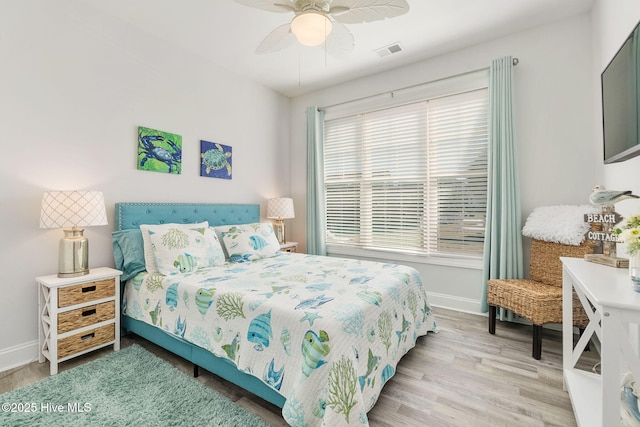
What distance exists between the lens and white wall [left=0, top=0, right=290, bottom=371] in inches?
82.1

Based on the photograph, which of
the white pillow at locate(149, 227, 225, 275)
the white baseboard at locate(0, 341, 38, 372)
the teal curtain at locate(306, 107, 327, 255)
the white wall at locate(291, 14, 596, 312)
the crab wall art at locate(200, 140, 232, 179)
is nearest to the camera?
the white baseboard at locate(0, 341, 38, 372)

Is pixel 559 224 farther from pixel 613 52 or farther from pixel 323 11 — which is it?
pixel 323 11

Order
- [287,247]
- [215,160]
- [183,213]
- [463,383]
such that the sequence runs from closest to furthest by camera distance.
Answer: [463,383] < [183,213] < [215,160] < [287,247]

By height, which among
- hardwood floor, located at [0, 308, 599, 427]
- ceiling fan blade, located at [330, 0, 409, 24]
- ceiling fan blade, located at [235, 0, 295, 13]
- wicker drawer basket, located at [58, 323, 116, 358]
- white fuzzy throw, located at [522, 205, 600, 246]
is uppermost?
ceiling fan blade, located at [235, 0, 295, 13]

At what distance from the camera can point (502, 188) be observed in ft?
9.19

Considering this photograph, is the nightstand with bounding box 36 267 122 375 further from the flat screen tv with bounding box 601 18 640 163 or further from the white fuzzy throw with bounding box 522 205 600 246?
the white fuzzy throw with bounding box 522 205 600 246

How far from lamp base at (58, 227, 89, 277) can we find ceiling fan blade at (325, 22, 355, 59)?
2.37 metres

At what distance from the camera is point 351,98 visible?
3.91m

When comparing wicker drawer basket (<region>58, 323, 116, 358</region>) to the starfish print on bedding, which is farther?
wicker drawer basket (<region>58, 323, 116, 358</region>)

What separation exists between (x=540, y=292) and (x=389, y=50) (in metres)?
2.74

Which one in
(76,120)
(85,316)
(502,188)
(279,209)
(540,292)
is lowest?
(85,316)

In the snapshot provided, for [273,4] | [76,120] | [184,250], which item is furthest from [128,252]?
[273,4]

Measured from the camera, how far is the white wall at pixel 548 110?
259cm

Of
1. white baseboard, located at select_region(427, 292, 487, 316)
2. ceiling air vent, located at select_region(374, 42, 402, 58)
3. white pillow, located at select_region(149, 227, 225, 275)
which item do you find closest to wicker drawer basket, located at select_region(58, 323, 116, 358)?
white pillow, located at select_region(149, 227, 225, 275)
